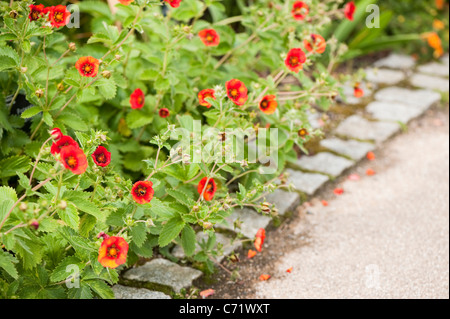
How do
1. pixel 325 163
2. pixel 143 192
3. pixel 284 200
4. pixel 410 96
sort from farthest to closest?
pixel 410 96 → pixel 325 163 → pixel 284 200 → pixel 143 192

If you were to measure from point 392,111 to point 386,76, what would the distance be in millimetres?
579

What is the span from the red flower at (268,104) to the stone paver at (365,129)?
1.30 meters

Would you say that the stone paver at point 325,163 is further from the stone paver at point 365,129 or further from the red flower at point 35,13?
the red flower at point 35,13

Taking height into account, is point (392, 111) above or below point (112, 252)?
below

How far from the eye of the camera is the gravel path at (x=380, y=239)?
206 centimetres

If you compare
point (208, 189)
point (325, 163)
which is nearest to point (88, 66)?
point (208, 189)

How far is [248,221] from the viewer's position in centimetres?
235

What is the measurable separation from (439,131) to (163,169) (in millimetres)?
2305

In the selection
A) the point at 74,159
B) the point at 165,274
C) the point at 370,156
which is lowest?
the point at 370,156

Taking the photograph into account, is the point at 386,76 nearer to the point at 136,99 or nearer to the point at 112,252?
the point at 136,99

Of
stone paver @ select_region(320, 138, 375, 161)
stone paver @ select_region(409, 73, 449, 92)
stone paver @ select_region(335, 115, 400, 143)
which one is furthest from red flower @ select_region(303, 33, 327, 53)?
stone paver @ select_region(409, 73, 449, 92)

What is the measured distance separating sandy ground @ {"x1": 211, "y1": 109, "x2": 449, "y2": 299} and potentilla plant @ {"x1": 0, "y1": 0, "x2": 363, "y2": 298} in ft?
0.86
